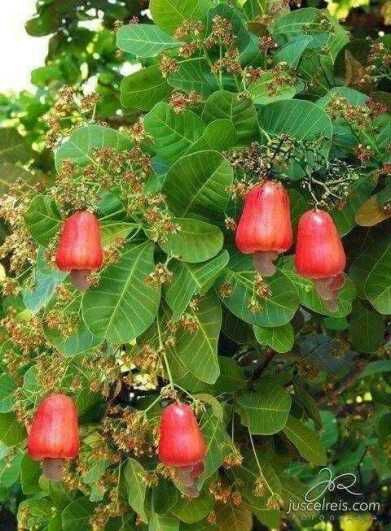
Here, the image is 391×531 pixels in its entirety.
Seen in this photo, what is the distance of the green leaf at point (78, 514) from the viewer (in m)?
1.77

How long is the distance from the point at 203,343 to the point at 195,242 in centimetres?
15

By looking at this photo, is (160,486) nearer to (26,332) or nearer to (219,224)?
(26,332)

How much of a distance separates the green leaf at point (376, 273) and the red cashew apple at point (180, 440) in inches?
15.6

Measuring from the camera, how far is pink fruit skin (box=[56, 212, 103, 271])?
123 centimetres

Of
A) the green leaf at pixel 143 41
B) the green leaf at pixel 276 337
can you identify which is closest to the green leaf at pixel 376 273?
the green leaf at pixel 276 337

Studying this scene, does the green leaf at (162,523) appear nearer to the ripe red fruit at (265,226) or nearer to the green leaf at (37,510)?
the green leaf at (37,510)

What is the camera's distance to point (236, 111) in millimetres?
1443

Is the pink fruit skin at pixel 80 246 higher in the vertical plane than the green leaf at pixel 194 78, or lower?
lower

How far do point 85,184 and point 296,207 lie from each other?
322 mm

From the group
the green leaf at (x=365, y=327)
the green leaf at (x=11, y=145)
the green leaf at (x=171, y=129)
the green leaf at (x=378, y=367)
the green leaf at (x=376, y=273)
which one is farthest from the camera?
the green leaf at (x=378, y=367)

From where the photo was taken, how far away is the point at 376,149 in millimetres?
1523

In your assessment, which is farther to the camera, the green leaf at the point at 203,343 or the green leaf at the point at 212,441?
the green leaf at the point at 212,441

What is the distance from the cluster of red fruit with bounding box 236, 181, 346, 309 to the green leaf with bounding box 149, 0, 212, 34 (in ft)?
1.52

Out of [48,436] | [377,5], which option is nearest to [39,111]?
[377,5]
